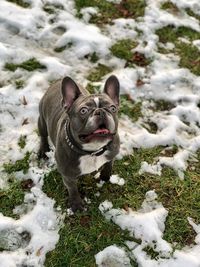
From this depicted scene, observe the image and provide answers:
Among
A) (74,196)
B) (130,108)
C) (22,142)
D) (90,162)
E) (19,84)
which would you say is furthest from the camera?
(19,84)

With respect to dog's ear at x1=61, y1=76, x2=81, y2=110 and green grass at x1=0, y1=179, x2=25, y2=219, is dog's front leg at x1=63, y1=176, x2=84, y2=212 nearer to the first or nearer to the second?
green grass at x1=0, y1=179, x2=25, y2=219

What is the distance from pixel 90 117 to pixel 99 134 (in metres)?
0.14

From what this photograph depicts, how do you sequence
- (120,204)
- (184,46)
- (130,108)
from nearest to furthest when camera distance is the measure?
(120,204), (130,108), (184,46)

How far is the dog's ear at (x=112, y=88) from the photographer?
375cm

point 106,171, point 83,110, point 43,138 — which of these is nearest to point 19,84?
point 43,138

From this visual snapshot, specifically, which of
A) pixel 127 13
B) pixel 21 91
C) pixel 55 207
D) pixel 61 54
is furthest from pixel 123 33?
pixel 55 207

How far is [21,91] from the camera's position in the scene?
215 inches

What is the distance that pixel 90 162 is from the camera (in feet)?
12.6

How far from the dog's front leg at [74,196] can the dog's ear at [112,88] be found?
0.84 meters

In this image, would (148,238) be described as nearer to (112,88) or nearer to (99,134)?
(99,134)

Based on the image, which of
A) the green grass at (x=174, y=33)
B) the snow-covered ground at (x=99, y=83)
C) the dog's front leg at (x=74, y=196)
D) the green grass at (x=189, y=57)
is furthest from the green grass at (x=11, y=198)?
the green grass at (x=174, y=33)

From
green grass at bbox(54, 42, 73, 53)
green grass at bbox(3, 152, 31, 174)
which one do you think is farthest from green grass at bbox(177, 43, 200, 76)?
green grass at bbox(3, 152, 31, 174)

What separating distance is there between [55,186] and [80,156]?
0.91m

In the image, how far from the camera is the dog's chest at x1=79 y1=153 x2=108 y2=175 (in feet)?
12.5
